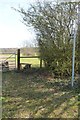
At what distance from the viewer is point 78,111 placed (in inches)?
142

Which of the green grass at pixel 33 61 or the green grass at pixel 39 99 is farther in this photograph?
the green grass at pixel 33 61

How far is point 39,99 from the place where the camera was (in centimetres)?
410

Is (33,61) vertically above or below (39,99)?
above

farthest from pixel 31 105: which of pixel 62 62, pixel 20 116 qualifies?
pixel 62 62

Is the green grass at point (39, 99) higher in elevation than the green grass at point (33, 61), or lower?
lower

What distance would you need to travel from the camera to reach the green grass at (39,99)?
3498 millimetres

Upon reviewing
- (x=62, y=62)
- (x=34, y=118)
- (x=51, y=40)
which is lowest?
(x=34, y=118)

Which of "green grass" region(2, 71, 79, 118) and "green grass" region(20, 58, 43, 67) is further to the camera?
"green grass" region(20, 58, 43, 67)

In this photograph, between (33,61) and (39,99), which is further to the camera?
(33,61)

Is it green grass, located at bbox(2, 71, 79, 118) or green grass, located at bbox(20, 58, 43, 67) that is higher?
green grass, located at bbox(20, 58, 43, 67)

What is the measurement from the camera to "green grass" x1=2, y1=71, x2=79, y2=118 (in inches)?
138

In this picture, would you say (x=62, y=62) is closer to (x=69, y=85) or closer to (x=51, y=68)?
(x=51, y=68)

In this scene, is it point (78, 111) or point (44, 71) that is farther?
point (44, 71)

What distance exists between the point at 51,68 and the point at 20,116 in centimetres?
330
